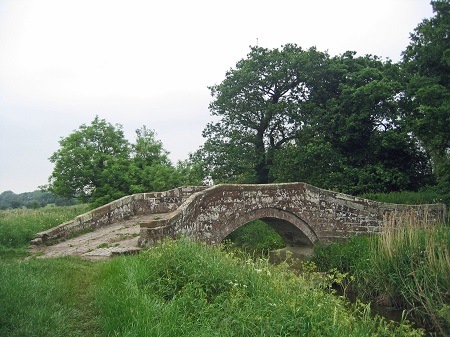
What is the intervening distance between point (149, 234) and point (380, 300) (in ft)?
18.4

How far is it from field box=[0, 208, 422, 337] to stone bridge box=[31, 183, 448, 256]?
1.84m

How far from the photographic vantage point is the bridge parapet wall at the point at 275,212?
29.0 feet

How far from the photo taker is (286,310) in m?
4.68

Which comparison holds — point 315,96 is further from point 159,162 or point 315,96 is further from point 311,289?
point 311,289

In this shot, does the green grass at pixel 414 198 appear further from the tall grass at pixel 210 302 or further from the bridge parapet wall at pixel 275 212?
the tall grass at pixel 210 302

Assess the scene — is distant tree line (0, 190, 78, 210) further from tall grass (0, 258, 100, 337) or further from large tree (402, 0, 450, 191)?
large tree (402, 0, 450, 191)

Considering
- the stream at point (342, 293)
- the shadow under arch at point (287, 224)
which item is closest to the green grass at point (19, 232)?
the shadow under arch at point (287, 224)

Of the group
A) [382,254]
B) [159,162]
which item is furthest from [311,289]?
[159,162]

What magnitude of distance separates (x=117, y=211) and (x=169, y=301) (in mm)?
7465

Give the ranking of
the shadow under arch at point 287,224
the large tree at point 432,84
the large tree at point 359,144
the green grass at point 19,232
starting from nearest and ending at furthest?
the green grass at point 19,232 < the shadow under arch at point 287,224 < the large tree at point 432,84 < the large tree at point 359,144

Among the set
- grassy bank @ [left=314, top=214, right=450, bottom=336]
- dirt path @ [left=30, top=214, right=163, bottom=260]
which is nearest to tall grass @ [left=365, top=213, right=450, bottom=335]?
grassy bank @ [left=314, top=214, right=450, bottom=336]

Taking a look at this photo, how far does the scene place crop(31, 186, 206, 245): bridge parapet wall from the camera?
9.47 metres

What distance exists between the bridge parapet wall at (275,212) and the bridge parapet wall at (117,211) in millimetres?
2974

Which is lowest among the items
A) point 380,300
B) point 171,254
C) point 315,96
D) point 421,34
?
point 380,300
